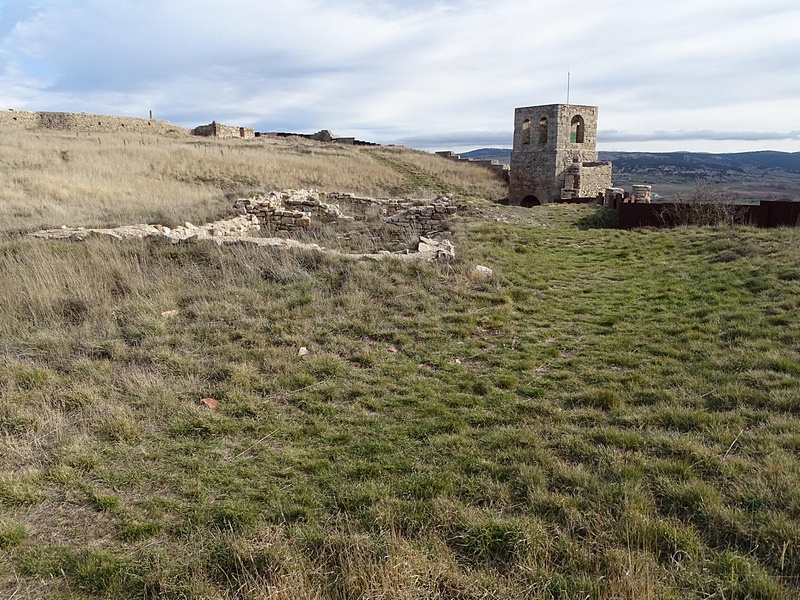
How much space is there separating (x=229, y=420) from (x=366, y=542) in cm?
187

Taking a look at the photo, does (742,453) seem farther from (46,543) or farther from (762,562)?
(46,543)

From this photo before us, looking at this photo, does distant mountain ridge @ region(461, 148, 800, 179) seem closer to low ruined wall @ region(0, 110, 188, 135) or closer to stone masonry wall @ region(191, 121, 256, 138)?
stone masonry wall @ region(191, 121, 256, 138)

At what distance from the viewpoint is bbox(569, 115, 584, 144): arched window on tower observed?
27.8 meters

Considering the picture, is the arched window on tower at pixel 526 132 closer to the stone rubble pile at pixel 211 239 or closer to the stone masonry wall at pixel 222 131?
the stone rubble pile at pixel 211 239

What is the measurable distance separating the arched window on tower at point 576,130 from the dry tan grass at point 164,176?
5.01 meters

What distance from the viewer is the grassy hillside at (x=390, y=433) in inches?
107

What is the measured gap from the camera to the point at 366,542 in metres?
2.86

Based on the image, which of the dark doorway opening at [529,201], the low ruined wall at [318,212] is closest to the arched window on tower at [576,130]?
the dark doorway opening at [529,201]

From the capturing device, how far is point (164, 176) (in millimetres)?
21266

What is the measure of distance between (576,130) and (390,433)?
91.6ft

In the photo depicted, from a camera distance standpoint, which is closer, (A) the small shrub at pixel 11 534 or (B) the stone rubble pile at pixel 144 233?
(A) the small shrub at pixel 11 534

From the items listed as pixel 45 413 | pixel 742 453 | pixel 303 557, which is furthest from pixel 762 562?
pixel 45 413

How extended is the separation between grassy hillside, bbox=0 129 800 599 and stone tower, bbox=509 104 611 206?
19797 millimetres

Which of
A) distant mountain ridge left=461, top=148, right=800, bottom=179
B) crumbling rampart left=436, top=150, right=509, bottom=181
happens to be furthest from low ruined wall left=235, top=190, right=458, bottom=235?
distant mountain ridge left=461, top=148, right=800, bottom=179
